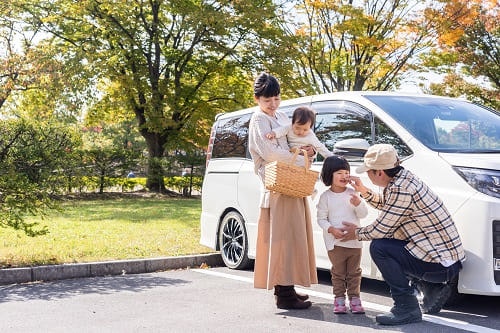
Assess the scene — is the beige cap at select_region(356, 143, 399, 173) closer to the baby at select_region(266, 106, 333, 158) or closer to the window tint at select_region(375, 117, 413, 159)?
the baby at select_region(266, 106, 333, 158)

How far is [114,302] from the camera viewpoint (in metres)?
5.46

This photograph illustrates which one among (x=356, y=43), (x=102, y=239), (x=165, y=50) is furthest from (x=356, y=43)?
(x=102, y=239)

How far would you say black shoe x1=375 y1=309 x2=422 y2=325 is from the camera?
4.52 meters

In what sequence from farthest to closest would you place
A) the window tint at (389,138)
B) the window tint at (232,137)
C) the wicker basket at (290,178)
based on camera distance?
the window tint at (232,137) < the window tint at (389,138) < the wicker basket at (290,178)

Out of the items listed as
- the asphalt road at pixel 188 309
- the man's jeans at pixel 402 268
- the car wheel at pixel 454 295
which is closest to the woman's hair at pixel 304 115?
the man's jeans at pixel 402 268

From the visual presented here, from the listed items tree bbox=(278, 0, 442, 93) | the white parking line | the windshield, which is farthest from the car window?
tree bbox=(278, 0, 442, 93)

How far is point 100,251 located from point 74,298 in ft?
7.05

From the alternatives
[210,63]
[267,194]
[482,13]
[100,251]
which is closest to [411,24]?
[482,13]

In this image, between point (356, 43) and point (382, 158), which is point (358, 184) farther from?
point (356, 43)

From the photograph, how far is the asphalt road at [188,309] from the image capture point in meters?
4.53

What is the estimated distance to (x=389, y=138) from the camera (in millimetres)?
5469

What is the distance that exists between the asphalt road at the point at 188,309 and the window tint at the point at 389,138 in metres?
1.30

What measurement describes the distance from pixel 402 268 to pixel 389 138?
4.31ft

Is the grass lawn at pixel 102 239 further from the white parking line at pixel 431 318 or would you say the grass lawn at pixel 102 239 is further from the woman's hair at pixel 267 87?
the woman's hair at pixel 267 87
